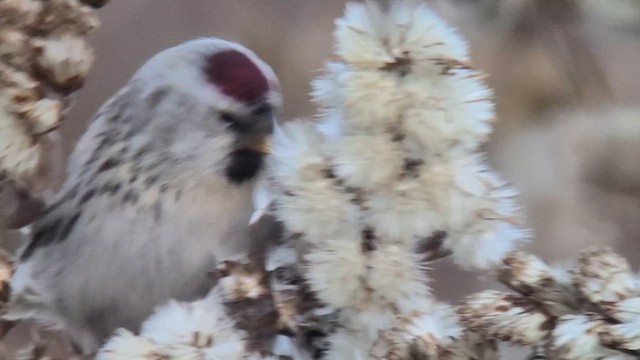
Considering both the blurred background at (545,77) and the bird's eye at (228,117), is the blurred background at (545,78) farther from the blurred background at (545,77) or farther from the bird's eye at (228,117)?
the bird's eye at (228,117)

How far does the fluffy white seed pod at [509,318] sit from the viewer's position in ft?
1.01

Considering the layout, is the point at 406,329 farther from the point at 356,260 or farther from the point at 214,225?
the point at 214,225

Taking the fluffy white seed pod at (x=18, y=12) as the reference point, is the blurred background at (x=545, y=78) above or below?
below

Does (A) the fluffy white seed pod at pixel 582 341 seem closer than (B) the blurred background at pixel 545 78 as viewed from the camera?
Yes

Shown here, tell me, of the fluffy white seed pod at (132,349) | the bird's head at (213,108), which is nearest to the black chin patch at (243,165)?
the bird's head at (213,108)

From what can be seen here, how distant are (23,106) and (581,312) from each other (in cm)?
23

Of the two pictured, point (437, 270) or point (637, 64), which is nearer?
point (437, 270)

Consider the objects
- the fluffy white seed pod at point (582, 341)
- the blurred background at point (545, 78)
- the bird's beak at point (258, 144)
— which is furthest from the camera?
the blurred background at point (545, 78)

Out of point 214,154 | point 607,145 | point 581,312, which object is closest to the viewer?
point 581,312

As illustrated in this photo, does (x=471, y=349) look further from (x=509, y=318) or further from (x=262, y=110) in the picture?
(x=262, y=110)

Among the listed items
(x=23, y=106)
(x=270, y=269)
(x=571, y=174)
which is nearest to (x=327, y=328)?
(x=270, y=269)

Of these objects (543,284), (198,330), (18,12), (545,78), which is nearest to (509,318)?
(543,284)

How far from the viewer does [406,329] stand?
32cm

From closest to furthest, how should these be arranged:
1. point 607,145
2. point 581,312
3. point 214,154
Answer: point 581,312 → point 214,154 → point 607,145
